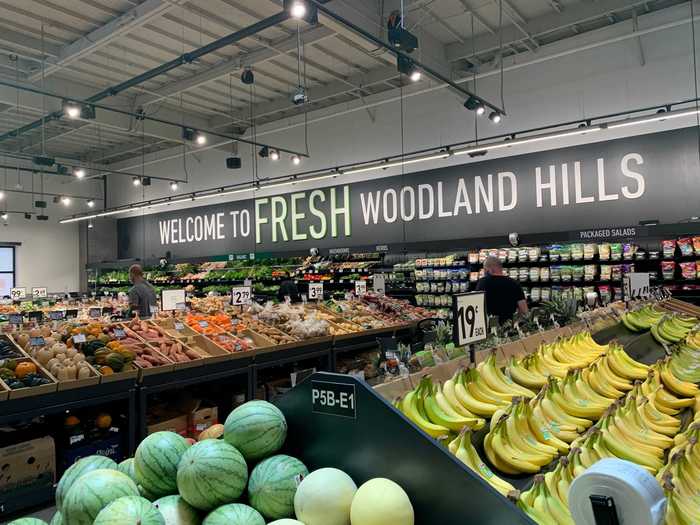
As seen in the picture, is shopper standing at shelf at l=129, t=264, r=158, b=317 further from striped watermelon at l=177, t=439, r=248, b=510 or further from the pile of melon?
striped watermelon at l=177, t=439, r=248, b=510

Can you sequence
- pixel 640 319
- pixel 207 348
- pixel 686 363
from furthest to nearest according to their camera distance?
pixel 207 348, pixel 640 319, pixel 686 363

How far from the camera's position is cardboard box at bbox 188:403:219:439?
463 centimetres

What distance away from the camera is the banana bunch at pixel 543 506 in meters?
1.39

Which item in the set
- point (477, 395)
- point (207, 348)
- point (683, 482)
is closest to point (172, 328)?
point (207, 348)

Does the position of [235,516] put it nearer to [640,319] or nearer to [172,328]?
[640,319]

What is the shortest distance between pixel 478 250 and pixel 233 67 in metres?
5.86

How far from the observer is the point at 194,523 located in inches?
48.9

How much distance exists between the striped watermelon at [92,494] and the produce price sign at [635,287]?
5969 millimetres

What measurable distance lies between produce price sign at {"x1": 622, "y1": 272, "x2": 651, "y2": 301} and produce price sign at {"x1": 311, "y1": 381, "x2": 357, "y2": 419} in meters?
5.55

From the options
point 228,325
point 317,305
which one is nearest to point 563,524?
point 228,325

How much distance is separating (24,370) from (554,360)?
369cm

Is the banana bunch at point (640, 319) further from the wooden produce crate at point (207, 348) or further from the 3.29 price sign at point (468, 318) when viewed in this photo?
the wooden produce crate at point (207, 348)

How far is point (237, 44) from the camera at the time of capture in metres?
9.47

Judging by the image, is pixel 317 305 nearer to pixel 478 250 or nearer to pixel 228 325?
pixel 228 325
